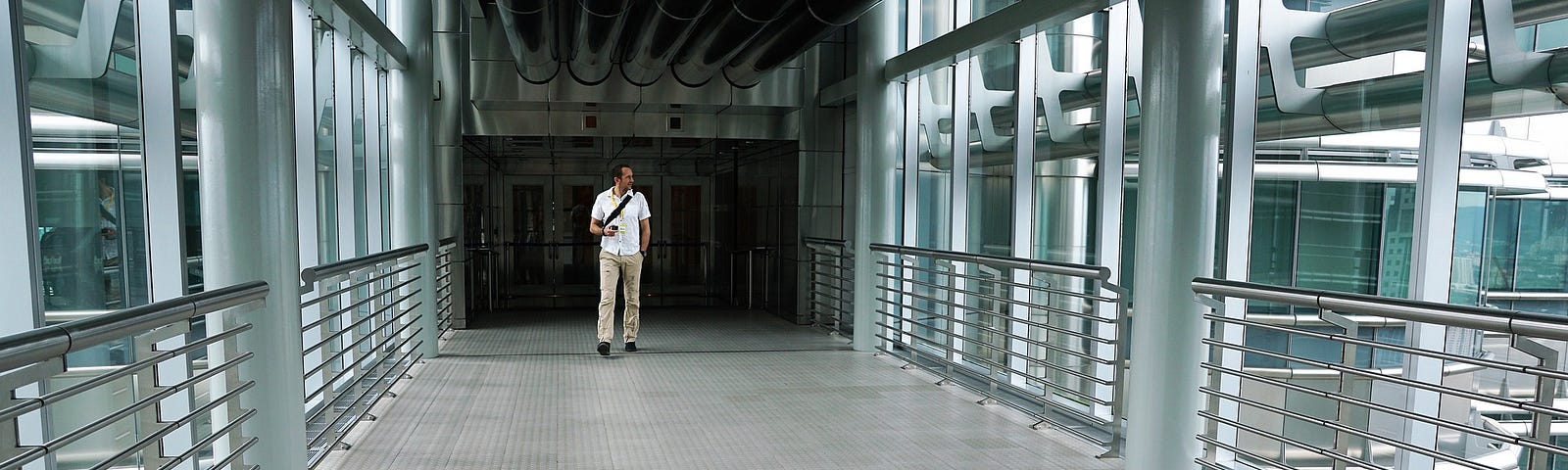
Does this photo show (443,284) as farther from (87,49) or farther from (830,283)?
(87,49)

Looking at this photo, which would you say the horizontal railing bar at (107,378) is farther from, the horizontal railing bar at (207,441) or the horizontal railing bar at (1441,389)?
the horizontal railing bar at (1441,389)

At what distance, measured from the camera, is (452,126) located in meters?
9.07

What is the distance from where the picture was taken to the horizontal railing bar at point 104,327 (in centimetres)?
197

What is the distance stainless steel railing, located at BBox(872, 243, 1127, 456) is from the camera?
15.4 ft

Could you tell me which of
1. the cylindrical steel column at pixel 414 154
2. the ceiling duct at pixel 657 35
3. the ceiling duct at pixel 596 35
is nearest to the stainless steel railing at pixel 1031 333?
the ceiling duct at pixel 657 35

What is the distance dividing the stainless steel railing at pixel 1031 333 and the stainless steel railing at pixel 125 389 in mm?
3289

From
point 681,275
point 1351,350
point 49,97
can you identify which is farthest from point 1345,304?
point 681,275

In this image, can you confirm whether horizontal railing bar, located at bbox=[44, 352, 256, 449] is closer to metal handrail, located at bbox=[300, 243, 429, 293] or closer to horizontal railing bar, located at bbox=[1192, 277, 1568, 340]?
metal handrail, located at bbox=[300, 243, 429, 293]

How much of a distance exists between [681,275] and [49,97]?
9402 mm

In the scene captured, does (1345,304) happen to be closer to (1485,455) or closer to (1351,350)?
(1351,350)

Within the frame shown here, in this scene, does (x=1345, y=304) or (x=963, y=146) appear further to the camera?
(x=963, y=146)

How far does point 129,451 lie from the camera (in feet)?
7.64

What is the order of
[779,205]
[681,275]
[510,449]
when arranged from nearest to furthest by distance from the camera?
[510,449] < [779,205] < [681,275]

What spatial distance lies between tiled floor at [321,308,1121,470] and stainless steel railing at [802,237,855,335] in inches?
35.6
